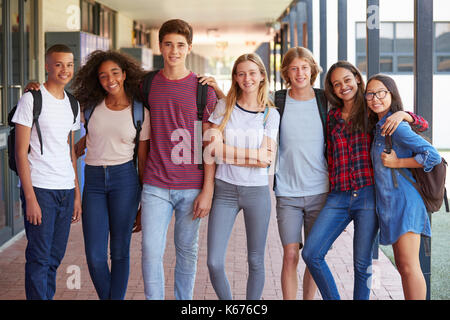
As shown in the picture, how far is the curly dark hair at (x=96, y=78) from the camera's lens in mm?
3383

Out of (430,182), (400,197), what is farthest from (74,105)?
(430,182)

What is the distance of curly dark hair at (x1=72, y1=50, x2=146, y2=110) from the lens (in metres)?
3.38

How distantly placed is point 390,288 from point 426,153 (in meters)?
1.95

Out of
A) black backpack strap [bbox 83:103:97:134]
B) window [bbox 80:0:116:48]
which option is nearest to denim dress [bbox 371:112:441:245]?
black backpack strap [bbox 83:103:97:134]

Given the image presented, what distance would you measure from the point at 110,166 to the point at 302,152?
1.09 m

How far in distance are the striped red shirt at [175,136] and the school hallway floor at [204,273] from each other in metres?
1.35

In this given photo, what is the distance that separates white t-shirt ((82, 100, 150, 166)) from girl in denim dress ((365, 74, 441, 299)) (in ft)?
4.41

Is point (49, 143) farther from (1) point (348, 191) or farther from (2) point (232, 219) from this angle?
(1) point (348, 191)

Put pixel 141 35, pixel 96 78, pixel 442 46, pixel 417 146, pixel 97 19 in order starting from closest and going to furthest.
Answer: pixel 417 146
pixel 96 78
pixel 97 19
pixel 442 46
pixel 141 35

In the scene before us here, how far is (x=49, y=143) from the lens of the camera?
10.2ft

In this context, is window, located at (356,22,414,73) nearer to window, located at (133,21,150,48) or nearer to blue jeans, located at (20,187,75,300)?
window, located at (133,21,150,48)

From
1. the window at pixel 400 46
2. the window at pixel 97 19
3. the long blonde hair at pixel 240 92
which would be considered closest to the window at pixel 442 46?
the window at pixel 400 46

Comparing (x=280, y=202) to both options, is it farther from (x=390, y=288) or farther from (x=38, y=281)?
(x=390, y=288)

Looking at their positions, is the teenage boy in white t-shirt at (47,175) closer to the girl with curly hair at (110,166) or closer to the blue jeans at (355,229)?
the girl with curly hair at (110,166)
